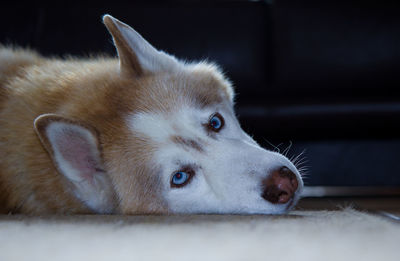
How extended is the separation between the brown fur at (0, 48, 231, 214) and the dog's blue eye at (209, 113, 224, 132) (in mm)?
78

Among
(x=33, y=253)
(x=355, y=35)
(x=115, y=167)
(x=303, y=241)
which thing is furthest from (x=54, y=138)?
(x=355, y=35)

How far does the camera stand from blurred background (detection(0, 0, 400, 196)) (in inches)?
119

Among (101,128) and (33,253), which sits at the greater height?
(101,128)

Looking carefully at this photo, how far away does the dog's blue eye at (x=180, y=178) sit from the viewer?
4.81 feet

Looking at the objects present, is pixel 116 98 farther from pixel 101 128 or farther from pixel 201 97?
pixel 201 97

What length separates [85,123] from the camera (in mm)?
1416

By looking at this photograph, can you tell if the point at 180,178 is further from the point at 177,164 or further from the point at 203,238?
the point at 203,238

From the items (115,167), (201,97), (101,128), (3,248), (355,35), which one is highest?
(355,35)

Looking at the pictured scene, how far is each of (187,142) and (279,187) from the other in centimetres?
37

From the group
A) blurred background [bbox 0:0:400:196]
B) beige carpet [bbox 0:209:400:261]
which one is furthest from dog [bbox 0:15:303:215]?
blurred background [bbox 0:0:400:196]

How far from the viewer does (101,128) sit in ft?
A: 4.87

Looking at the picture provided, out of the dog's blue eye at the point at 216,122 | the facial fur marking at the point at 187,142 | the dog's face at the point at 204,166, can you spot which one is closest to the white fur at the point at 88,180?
the dog's face at the point at 204,166

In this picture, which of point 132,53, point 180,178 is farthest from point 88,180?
point 132,53

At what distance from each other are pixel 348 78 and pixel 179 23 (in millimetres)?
1644
